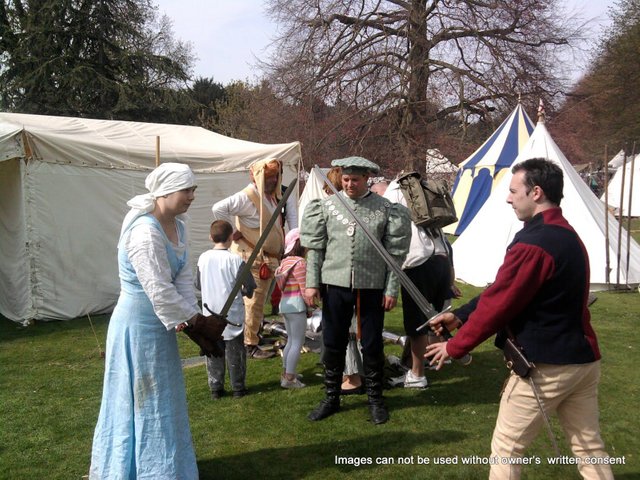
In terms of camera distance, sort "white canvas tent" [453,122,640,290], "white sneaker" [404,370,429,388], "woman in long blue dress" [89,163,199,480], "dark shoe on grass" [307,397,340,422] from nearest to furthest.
→ "woman in long blue dress" [89,163,199,480]
"dark shoe on grass" [307,397,340,422]
"white sneaker" [404,370,429,388]
"white canvas tent" [453,122,640,290]

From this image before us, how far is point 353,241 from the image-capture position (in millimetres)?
3525

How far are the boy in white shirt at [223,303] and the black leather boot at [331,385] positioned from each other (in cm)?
76

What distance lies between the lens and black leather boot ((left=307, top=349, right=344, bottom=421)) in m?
3.71

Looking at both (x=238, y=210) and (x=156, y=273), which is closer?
(x=156, y=273)

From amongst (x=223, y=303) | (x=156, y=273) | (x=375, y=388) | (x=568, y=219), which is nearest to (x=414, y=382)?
(x=375, y=388)

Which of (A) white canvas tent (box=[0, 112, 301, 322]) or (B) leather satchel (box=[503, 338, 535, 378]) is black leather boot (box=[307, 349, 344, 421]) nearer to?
(B) leather satchel (box=[503, 338, 535, 378])

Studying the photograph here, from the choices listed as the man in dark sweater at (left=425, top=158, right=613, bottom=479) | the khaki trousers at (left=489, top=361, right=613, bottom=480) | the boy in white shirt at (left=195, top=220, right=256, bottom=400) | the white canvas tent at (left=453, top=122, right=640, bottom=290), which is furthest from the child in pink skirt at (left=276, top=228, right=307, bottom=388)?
the white canvas tent at (left=453, top=122, right=640, bottom=290)

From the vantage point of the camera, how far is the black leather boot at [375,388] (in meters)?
3.70

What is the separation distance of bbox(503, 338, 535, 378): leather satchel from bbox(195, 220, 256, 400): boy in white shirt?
90.7 inches

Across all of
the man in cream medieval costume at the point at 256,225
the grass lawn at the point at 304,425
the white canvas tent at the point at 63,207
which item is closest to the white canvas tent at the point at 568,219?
the grass lawn at the point at 304,425

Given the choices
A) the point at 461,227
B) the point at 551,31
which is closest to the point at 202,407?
the point at 461,227

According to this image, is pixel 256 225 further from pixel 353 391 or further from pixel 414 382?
pixel 414 382

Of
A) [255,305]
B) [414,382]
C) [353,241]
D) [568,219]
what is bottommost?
[414,382]

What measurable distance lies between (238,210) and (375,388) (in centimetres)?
231
